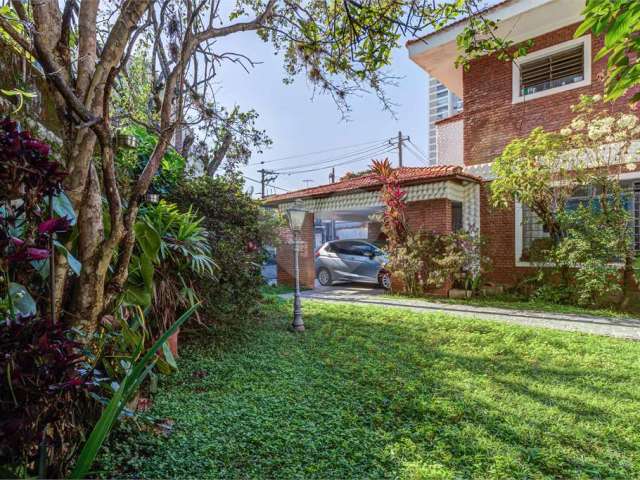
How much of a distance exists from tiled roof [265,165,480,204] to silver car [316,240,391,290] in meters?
1.97

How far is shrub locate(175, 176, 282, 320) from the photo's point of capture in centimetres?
460

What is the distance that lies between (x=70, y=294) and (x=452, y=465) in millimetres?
2433

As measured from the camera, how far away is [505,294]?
29.6 feet

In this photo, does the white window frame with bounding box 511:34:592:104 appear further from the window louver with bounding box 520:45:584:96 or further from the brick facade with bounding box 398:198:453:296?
the brick facade with bounding box 398:198:453:296

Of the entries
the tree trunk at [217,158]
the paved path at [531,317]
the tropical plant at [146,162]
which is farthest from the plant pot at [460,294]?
the tropical plant at [146,162]

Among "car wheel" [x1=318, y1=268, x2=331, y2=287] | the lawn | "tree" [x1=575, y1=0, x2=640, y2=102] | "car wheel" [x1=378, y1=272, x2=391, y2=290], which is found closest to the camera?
"tree" [x1=575, y1=0, x2=640, y2=102]

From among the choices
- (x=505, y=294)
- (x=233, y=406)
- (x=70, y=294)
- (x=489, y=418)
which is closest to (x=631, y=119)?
(x=505, y=294)

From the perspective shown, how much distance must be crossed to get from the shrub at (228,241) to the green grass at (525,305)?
5.12 m

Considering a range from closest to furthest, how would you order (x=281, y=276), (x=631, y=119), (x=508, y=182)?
(x=631, y=119)
(x=508, y=182)
(x=281, y=276)

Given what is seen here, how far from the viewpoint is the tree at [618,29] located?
5.78 ft

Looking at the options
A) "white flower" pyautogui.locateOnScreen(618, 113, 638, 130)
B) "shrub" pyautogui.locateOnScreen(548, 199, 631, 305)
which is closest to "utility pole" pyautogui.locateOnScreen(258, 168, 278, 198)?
"shrub" pyautogui.locateOnScreen(548, 199, 631, 305)

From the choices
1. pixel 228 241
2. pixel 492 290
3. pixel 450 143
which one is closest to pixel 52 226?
pixel 228 241

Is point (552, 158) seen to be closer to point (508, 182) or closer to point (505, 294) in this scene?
point (508, 182)

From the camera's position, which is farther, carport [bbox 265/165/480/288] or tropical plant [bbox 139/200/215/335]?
carport [bbox 265/165/480/288]
